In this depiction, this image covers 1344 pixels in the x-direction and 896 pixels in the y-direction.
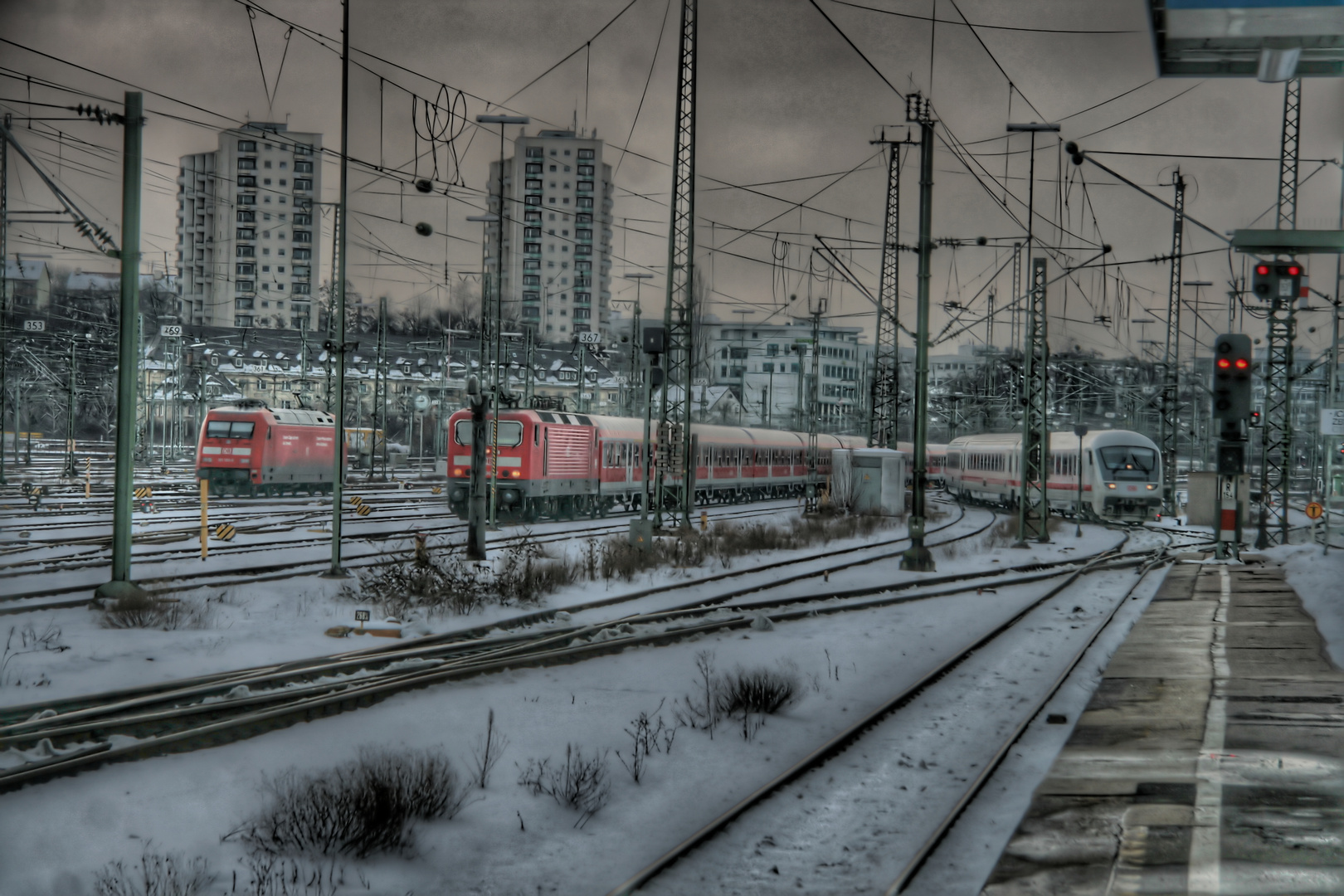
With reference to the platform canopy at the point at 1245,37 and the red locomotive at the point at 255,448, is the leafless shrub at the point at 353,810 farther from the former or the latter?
the red locomotive at the point at 255,448

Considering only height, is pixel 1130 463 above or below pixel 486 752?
above

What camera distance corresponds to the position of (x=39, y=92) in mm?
16906

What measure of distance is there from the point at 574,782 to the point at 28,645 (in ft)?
23.5

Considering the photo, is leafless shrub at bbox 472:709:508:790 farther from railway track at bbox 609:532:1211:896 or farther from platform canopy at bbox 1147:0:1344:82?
platform canopy at bbox 1147:0:1344:82

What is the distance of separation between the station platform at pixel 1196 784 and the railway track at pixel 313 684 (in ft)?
16.1

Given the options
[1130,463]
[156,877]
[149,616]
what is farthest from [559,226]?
[156,877]

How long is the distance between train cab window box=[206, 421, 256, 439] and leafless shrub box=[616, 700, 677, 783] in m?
30.3

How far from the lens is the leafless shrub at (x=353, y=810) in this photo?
6578mm

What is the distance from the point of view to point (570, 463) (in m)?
32.7

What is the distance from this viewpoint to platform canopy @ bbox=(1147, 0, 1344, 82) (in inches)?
369

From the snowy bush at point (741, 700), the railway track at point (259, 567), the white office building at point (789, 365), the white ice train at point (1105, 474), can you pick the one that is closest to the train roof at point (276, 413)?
the railway track at point (259, 567)

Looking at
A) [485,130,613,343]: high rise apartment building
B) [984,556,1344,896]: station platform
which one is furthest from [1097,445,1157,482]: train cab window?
[485,130,613,343]: high rise apartment building

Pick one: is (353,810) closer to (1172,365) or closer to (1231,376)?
(1231,376)

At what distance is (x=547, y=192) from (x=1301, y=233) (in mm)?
138979
